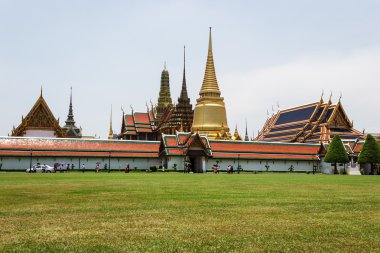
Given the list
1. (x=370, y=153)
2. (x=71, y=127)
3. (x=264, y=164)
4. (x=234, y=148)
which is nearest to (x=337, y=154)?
(x=370, y=153)

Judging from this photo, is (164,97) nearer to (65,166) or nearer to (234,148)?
(234,148)

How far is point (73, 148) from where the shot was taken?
2542 inches

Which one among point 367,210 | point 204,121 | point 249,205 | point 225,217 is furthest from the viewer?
point 204,121

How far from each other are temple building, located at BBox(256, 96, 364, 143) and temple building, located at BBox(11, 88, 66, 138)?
4016cm

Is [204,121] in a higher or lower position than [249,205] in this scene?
higher

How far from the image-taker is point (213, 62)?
9050 cm

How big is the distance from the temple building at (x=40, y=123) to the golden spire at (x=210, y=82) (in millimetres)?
28532

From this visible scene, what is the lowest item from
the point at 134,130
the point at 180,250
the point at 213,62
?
the point at 180,250

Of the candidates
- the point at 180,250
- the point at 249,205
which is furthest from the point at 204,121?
the point at 180,250

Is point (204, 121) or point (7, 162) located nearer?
point (7, 162)

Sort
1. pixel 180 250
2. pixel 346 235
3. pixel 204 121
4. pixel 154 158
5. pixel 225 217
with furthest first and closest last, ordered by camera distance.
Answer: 1. pixel 204 121
2. pixel 154 158
3. pixel 225 217
4. pixel 346 235
5. pixel 180 250

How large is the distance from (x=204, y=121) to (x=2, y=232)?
3118 inches

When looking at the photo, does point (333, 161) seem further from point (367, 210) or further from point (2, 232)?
point (2, 232)

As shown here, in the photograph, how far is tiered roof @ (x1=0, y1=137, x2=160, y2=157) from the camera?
203 ft
